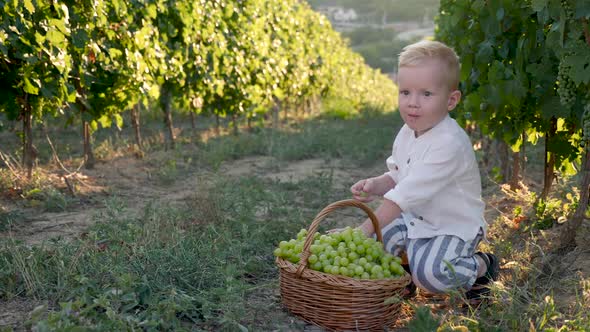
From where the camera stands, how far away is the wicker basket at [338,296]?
259 centimetres

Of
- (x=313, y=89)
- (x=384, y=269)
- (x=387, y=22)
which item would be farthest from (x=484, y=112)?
(x=387, y=22)

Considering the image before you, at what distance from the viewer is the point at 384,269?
2684 millimetres

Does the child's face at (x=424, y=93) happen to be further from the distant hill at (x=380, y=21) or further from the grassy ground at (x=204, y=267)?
the distant hill at (x=380, y=21)

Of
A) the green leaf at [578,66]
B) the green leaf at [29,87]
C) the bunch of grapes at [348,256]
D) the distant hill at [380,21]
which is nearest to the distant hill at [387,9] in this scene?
the distant hill at [380,21]

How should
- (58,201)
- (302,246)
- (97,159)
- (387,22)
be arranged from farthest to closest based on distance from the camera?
(387,22), (97,159), (58,201), (302,246)

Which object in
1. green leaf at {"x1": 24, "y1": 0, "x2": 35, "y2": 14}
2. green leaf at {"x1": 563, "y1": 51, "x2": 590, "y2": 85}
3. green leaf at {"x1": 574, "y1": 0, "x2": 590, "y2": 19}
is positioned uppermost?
green leaf at {"x1": 24, "y1": 0, "x2": 35, "y2": 14}

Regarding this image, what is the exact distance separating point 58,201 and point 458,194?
3105 millimetres

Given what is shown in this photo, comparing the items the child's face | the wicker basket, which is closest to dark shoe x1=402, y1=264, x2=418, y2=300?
the wicker basket

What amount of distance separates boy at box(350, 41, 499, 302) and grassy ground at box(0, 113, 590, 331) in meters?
0.17

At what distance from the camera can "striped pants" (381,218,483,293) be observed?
112 inches

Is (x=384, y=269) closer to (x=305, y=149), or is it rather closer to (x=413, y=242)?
(x=413, y=242)

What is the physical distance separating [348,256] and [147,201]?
9.15 feet

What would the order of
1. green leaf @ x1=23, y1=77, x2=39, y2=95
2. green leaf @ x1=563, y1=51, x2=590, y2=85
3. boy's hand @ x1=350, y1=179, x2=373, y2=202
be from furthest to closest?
green leaf @ x1=23, y1=77, x2=39, y2=95, boy's hand @ x1=350, y1=179, x2=373, y2=202, green leaf @ x1=563, y1=51, x2=590, y2=85

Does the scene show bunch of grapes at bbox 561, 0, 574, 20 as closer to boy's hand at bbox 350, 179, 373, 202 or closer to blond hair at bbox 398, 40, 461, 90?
blond hair at bbox 398, 40, 461, 90
